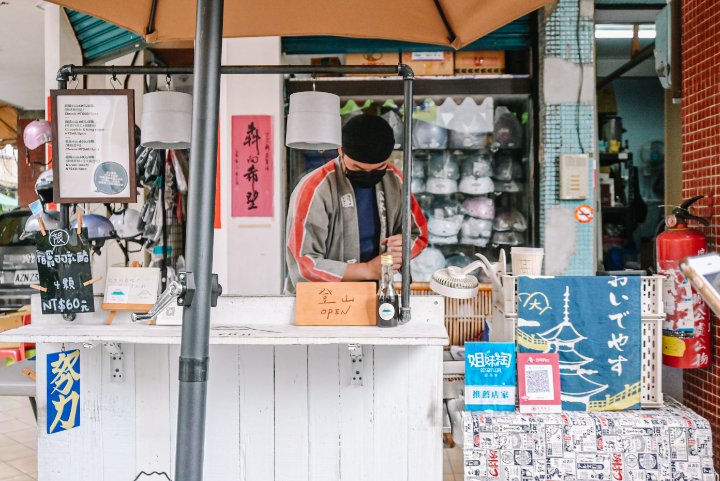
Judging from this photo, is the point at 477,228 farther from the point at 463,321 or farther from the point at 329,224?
the point at 329,224

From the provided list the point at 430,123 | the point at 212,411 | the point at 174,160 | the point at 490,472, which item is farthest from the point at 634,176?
the point at 212,411

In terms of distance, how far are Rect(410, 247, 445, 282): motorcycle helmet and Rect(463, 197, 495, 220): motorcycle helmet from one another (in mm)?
468

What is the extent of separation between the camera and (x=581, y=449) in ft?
8.16

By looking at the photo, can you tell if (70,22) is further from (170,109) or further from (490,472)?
(490,472)

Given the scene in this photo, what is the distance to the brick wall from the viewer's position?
275cm

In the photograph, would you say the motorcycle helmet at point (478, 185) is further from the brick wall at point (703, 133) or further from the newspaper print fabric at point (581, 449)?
the newspaper print fabric at point (581, 449)

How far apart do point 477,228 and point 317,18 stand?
3.17m

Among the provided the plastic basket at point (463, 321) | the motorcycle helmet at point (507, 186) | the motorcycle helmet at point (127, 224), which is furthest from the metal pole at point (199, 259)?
the motorcycle helmet at point (507, 186)

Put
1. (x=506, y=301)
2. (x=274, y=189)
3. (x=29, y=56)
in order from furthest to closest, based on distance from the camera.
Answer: (x=29, y=56), (x=274, y=189), (x=506, y=301)

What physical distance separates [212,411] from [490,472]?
118 cm

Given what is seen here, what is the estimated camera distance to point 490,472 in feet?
8.21

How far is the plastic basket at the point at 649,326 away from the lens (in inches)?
104

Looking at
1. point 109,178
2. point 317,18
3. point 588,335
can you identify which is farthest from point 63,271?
point 588,335

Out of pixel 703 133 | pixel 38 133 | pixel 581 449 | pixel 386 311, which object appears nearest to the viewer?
pixel 386 311
